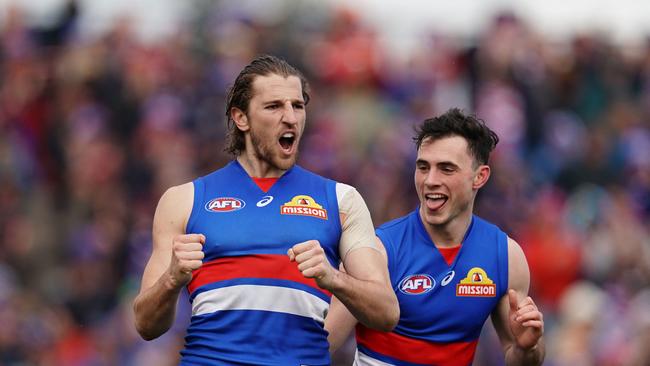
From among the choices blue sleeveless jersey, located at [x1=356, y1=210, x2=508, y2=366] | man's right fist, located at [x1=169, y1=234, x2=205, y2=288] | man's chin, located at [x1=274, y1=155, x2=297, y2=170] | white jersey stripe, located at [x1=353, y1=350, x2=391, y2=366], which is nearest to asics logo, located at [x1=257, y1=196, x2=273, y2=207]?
man's chin, located at [x1=274, y1=155, x2=297, y2=170]

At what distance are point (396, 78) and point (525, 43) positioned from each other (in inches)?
64.3

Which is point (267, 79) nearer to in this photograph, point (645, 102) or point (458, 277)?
point (458, 277)

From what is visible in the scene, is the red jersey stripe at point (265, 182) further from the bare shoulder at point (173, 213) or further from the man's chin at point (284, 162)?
the bare shoulder at point (173, 213)

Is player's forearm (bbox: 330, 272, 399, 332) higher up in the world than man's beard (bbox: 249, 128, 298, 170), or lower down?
lower down

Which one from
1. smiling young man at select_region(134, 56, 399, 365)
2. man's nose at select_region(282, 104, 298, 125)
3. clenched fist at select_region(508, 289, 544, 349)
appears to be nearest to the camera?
smiling young man at select_region(134, 56, 399, 365)

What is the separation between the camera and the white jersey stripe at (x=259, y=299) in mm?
7184

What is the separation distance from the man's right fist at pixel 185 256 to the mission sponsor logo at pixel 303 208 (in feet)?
1.93

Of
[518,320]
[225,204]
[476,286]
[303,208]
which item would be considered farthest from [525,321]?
[225,204]

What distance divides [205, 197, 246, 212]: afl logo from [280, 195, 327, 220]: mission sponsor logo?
229 mm

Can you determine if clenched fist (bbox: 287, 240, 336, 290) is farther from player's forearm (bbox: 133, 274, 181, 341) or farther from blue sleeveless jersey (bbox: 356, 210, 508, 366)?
blue sleeveless jersey (bbox: 356, 210, 508, 366)

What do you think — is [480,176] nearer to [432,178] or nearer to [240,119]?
[432,178]

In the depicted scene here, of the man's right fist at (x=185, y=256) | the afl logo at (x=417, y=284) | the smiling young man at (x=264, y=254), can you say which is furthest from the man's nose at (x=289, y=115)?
the afl logo at (x=417, y=284)

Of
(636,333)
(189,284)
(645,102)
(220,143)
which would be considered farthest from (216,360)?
(645,102)

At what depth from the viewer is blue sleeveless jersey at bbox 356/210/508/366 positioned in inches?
324
